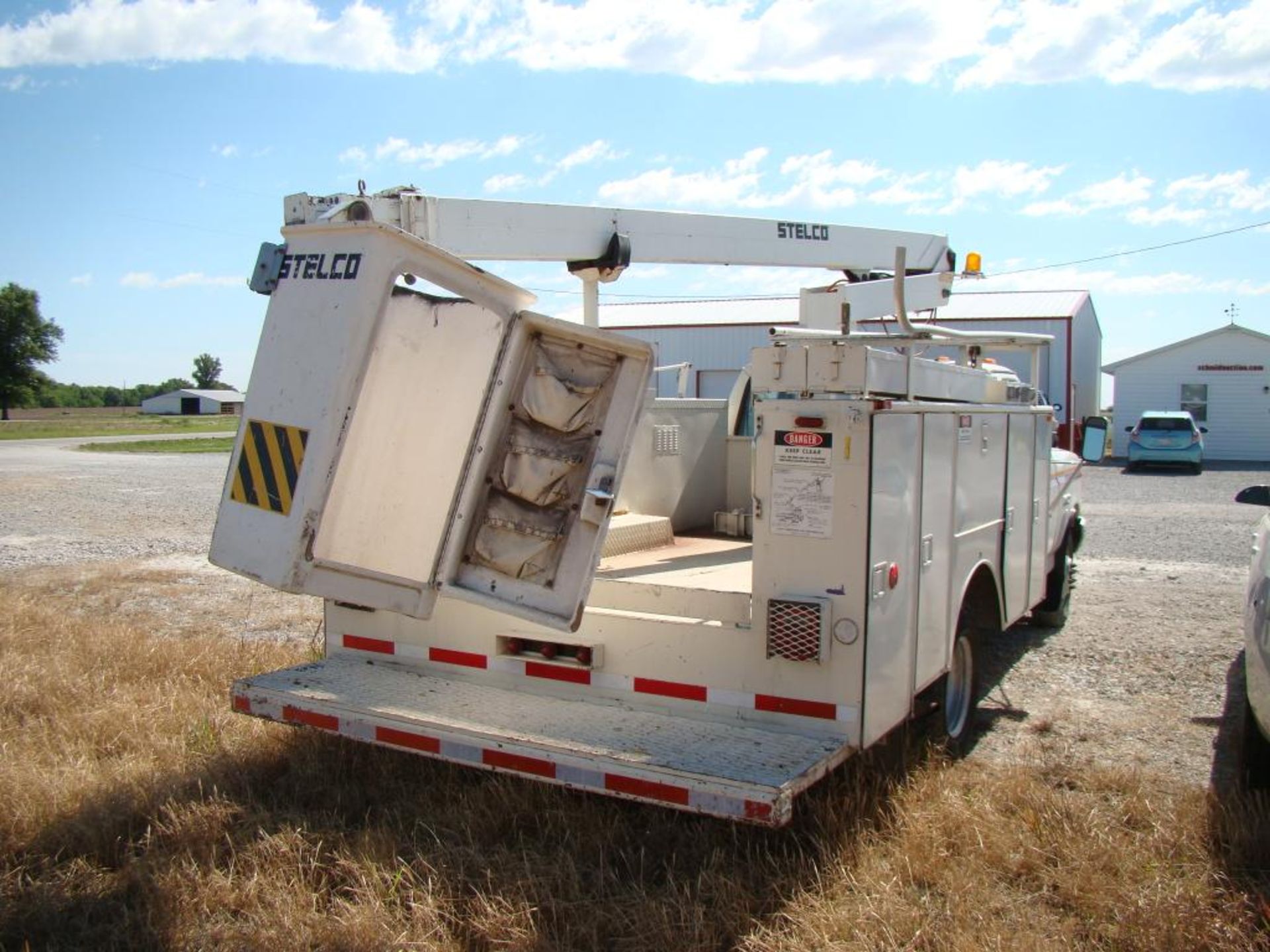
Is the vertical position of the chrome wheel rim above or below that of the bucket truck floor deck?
below

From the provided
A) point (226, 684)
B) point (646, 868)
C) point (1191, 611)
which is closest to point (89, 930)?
point (646, 868)

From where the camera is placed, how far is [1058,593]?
8016mm

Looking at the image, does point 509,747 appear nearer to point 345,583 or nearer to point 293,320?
point 345,583

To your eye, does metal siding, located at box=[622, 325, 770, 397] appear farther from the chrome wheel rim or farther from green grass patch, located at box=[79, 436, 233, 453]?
the chrome wheel rim

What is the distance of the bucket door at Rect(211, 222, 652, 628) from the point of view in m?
3.80

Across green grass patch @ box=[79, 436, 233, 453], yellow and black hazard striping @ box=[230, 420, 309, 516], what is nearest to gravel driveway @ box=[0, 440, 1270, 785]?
yellow and black hazard striping @ box=[230, 420, 309, 516]

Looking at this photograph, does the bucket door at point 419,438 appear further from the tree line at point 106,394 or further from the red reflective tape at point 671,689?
the tree line at point 106,394

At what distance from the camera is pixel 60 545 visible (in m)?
12.2

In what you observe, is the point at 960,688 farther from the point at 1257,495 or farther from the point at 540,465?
the point at 540,465

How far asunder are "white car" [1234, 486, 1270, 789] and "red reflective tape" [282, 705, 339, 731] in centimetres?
362

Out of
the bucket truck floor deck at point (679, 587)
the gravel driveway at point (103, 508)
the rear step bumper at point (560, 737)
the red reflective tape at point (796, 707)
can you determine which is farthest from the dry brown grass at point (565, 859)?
the gravel driveway at point (103, 508)

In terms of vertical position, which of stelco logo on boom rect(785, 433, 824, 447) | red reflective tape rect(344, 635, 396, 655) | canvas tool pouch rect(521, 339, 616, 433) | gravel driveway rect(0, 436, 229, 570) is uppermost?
canvas tool pouch rect(521, 339, 616, 433)

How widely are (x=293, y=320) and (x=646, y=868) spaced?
2.37 meters

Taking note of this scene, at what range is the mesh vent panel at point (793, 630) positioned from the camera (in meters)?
3.95
